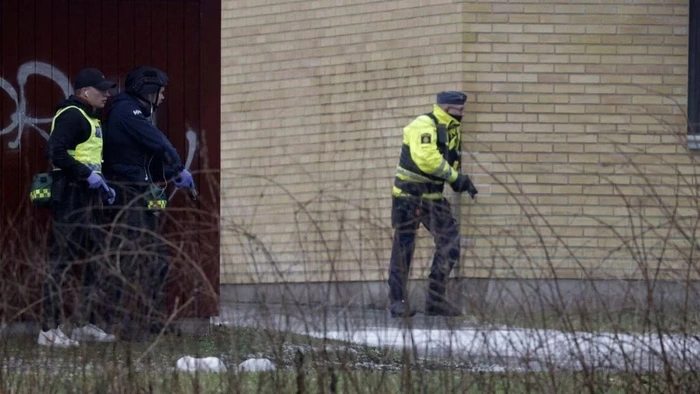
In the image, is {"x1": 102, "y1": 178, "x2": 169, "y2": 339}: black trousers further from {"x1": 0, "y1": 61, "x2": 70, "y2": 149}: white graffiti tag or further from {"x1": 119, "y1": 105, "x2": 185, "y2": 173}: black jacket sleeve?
{"x1": 0, "y1": 61, "x2": 70, "y2": 149}: white graffiti tag

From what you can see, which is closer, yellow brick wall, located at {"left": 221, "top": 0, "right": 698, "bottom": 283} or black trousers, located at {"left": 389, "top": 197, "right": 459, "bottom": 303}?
black trousers, located at {"left": 389, "top": 197, "right": 459, "bottom": 303}

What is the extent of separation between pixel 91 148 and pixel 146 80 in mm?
548

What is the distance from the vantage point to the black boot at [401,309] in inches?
253

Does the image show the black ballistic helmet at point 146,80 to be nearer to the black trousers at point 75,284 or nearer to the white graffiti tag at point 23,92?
the white graffiti tag at point 23,92

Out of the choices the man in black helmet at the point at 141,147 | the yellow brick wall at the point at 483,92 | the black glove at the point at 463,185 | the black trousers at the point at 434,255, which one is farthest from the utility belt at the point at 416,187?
the black trousers at the point at 434,255

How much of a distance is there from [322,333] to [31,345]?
170 centimetres

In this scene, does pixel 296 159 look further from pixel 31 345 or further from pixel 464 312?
pixel 464 312

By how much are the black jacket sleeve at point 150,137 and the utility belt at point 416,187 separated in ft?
6.63

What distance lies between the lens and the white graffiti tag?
1006cm

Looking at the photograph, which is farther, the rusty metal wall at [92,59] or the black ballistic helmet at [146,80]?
the rusty metal wall at [92,59]

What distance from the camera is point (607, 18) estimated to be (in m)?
12.5

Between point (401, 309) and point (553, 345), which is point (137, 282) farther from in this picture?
point (553, 345)

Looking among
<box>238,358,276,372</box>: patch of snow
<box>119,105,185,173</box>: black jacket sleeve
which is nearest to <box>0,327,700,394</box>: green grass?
<box>238,358,276,372</box>: patch of snow

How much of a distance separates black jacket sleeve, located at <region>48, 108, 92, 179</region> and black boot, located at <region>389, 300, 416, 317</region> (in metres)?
3.31
